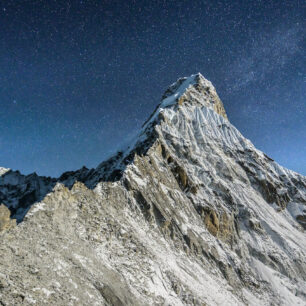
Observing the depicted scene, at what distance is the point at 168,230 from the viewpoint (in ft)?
109

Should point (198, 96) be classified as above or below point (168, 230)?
above

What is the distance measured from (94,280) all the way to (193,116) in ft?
215

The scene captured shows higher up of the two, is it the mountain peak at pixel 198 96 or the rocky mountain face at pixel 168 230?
the mountain peak at pixel 198 96

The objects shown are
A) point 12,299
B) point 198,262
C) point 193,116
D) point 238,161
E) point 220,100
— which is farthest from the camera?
point 220,100

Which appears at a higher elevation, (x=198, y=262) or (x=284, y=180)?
(x=284, y=180)

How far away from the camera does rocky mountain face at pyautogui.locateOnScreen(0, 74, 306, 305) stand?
1627cm

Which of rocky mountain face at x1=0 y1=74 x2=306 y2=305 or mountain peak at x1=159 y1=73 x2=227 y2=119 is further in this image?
mountain peak at x1=159 y1=73 x2=227 y2=119

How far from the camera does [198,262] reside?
105ft

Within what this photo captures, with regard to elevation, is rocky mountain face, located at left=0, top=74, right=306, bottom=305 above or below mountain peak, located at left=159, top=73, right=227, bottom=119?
below

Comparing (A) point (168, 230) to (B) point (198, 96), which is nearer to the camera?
(A) point (168, 230)

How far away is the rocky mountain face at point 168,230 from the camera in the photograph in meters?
16.3

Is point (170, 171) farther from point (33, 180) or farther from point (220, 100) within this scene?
point (220, 100)

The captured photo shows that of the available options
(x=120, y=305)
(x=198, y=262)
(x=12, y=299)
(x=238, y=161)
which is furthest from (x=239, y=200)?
(x=12, y=299)

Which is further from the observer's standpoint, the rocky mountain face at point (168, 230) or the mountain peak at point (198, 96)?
the mountain peak at point (198, 96)
